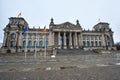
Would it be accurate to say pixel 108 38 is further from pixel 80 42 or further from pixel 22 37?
pixel 22 37

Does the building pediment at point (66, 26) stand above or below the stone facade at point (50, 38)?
above

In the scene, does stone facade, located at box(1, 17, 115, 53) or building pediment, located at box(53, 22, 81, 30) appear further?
building pediment, located at box(53, 22, 81, 30)

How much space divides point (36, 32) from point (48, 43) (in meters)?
10.1

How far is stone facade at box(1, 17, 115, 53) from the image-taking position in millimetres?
55188

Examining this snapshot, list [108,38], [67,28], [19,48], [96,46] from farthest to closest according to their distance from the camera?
[108,38]
[96,46]
[67,28]
[19,48]

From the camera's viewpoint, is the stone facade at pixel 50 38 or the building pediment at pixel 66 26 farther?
the building pediment at pixel 66 26

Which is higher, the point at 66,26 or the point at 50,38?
the point at 66,26

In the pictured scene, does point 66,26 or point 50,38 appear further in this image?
point 50,38

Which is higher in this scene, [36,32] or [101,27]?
[101,27]

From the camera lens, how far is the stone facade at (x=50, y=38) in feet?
181

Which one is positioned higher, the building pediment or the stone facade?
the building pediment

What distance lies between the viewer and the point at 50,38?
57.6 m

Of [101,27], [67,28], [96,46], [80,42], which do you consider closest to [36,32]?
[67,28]

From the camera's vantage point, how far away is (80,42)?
59.3m
